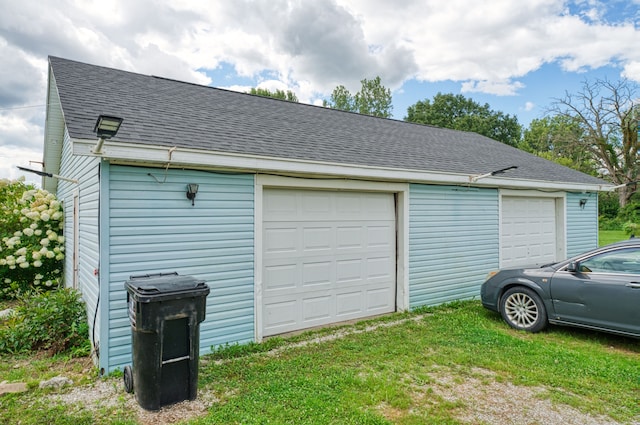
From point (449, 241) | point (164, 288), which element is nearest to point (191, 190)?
point (164, 288)

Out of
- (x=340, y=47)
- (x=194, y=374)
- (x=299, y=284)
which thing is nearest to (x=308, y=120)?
(x=299, y=284)

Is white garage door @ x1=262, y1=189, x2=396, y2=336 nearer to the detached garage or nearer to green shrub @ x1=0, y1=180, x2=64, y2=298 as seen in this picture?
the detached garage

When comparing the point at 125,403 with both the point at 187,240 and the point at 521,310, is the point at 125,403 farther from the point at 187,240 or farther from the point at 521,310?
the point at 521,310

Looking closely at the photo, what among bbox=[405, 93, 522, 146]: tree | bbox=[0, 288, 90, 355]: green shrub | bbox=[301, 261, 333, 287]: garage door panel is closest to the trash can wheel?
bbox=[0, 288, 90, 355]: green shrub

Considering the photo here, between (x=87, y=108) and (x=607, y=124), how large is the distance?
3584 cm

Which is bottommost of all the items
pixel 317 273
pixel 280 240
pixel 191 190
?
pixel 317 273

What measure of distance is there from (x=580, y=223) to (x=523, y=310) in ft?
17.7

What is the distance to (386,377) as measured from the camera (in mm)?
3609

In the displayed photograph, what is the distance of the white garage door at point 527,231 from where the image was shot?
25.2ft

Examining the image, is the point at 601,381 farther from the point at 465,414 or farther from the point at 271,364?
the point at 271,364

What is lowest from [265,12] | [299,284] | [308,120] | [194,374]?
[194,374]

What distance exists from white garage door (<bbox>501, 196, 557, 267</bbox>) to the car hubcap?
94.9 inches

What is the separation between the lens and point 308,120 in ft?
24.6

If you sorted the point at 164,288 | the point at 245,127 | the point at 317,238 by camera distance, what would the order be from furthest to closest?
1. the point at 245,127
2. the point at 317,238
3. the point at 164,288
